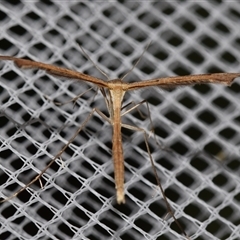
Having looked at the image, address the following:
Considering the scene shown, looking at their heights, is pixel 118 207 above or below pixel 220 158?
below

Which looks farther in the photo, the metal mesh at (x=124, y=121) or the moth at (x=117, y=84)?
the metal mesh at (x=124, y=121)

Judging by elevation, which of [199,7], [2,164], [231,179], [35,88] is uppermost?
[199,7]

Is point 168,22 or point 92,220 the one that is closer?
point 92,220

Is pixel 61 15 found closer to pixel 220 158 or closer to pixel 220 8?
pixel 220 8

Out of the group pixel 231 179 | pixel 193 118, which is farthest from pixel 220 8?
pixel 231 179

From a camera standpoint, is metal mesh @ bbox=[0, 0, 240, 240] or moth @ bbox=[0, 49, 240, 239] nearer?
moth @ bbox=[0, 49, 240, 239]

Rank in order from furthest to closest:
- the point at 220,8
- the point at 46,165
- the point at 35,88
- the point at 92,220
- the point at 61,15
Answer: the point at 220,8, the point at 61,15, the point at 35,88, the point at 46,165, the point at 92,220

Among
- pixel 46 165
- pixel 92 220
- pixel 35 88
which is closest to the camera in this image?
pixel 92 220

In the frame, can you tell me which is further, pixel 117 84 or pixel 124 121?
pixel 124 121
